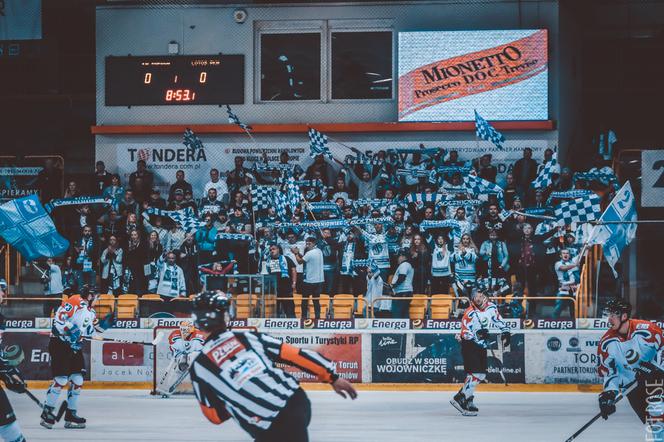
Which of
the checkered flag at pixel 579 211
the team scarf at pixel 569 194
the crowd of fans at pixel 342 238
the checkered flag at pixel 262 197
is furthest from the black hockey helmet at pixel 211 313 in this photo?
the checkered flag at pixel 262 197

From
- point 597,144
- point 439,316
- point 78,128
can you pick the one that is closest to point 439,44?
point 597,144

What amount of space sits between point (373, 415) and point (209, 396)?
31.8ft

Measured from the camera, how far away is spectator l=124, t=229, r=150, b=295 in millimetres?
23234

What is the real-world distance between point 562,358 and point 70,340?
941 centimetres

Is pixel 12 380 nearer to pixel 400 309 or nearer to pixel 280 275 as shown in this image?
pixel 280 275

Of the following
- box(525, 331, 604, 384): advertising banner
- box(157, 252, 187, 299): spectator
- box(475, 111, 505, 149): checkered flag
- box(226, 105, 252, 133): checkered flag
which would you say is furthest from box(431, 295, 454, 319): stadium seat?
box(226, 105, 252, 133): checkered flag

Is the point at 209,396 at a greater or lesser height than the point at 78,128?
lesser

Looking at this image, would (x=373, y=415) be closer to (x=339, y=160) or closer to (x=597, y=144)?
(x=339, y=160)

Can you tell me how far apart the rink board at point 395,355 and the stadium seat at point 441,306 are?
0.32m

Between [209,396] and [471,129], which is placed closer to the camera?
[209,396]

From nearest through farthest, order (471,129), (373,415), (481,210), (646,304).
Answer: (373,415), (646,304), (481,210), (471,129)

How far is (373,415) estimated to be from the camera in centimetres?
1767

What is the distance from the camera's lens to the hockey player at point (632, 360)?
38.0ft

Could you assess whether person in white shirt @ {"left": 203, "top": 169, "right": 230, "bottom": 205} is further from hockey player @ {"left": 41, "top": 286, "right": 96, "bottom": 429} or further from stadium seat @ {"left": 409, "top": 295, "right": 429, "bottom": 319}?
hockey player @ {"left": 41, "top": 286, "right": 96, "bottom": 429}
